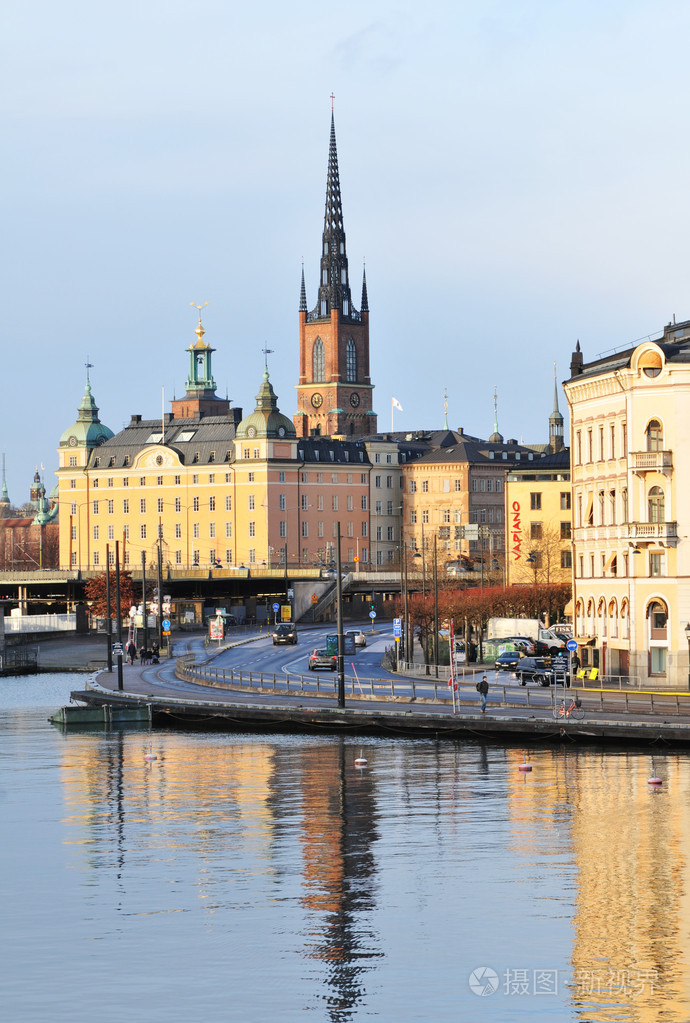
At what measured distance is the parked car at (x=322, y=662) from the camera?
360 feet

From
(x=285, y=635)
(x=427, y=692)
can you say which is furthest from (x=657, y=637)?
(x=285, y=635)

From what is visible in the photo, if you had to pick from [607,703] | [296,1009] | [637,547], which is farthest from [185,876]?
[637,547]

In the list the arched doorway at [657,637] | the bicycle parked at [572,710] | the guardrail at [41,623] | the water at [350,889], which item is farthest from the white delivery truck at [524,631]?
the guardrail at [41,623]

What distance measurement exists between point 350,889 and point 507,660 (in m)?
59.0

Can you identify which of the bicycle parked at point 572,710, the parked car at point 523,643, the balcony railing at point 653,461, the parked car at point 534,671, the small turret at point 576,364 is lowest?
the bicycle parked at point 572,710

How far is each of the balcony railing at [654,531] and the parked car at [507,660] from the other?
13.9 meters

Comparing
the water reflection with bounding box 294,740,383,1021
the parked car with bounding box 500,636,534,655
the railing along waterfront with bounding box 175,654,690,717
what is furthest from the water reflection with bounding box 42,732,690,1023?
the parked car with bounding box 500,636,534,655

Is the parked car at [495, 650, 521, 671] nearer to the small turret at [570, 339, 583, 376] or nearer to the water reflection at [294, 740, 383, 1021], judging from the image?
the small turret at [570, 339, 583, 376]

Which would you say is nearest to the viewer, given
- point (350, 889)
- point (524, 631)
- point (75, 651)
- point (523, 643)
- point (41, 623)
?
point (350, 889)

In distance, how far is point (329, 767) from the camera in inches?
2648

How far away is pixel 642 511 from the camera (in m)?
90.2

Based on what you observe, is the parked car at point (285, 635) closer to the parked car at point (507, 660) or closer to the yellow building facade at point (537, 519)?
the yellow building facade at point (537, 519)

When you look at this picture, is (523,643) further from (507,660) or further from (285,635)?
(285,635)

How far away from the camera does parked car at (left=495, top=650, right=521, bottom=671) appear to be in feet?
333
